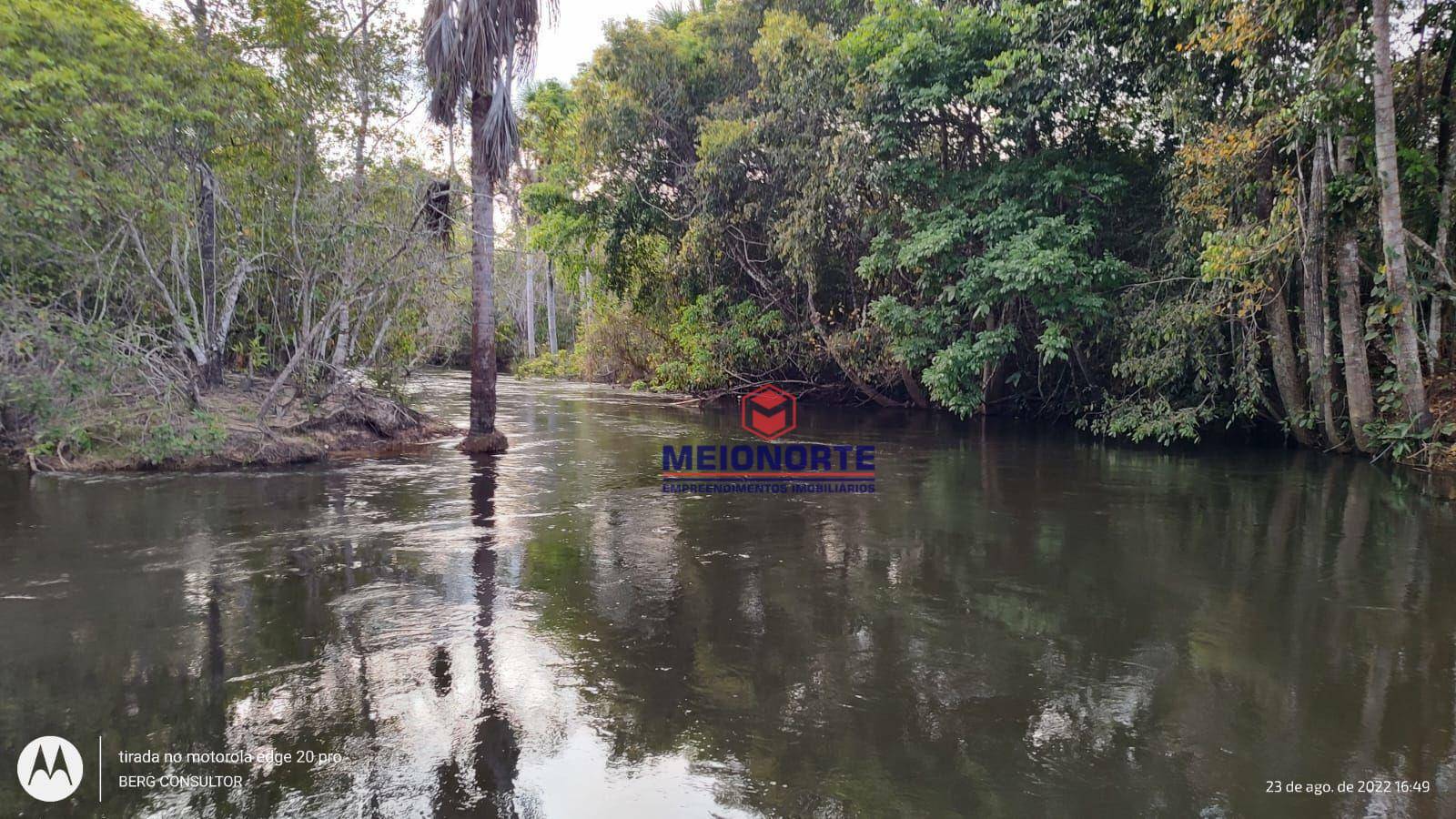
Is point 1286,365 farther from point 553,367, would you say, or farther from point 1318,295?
point 553,367

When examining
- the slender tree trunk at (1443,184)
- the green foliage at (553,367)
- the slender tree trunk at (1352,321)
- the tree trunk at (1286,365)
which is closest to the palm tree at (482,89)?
the slender tree trunk at (1352,321)

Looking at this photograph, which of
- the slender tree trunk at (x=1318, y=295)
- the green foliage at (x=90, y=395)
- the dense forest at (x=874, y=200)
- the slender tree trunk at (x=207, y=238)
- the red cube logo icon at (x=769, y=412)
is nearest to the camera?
the green foliage at (x=90, y=395)

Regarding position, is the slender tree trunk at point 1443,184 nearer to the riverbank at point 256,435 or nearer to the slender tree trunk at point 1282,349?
the slender tree trunk at point 1282,349

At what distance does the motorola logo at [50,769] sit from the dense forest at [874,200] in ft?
22.7

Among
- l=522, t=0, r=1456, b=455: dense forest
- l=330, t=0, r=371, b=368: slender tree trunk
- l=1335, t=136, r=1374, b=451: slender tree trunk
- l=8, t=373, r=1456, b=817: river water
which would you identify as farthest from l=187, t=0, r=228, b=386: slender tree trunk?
l=1335, t=136, r=1374, b=451: slender tree trunk

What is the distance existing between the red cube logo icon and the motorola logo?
38.6 ft

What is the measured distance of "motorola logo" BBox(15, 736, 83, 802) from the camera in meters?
3.27

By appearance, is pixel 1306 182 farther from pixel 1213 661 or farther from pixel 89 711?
pixel 89 711

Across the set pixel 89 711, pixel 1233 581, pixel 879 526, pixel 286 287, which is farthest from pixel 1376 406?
pixel 286 287

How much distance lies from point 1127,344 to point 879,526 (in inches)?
323

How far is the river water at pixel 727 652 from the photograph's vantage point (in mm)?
3332

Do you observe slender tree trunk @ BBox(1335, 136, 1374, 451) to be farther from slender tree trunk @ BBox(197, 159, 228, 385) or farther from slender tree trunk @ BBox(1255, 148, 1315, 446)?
slender tree trunk @ BBox(197, 159, 228, 385)

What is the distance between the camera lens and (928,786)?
3295 millimetres

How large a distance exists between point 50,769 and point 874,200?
16291 mm
